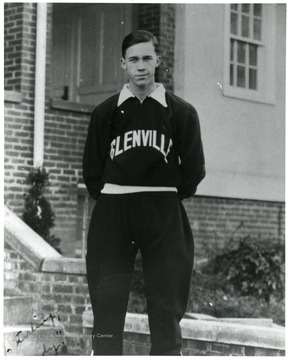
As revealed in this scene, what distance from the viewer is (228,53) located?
9.88 meters

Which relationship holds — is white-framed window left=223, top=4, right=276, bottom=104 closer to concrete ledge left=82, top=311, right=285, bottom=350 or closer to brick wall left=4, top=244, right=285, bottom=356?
brick wall left=4, top=244, right=285, bottom=356

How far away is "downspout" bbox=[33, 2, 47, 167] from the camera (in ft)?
27.7

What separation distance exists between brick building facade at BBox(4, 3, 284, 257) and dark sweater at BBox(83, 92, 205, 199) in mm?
3782

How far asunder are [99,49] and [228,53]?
66.9 inches

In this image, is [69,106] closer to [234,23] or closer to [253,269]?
[234,23]

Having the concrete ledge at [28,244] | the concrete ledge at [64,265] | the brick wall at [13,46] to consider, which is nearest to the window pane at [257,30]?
the brick wall at [13,46]

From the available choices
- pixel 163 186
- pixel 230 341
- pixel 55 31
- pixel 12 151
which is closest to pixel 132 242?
pixel 163 186

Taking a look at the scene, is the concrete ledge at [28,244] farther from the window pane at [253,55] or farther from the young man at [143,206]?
the window pane at [253,55]

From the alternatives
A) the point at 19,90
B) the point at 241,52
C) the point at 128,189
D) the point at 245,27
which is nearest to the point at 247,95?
the point at 241,52

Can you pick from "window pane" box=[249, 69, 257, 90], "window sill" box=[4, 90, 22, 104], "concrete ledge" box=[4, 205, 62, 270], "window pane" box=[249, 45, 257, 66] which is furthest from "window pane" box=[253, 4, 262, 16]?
"concrete ledge" box=[4, 205, 62, 270]

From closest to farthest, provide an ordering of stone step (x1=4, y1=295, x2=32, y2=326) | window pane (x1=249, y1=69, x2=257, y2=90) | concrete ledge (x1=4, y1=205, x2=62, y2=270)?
stone step (x1=4, y1=295, x2=32, y2=326) < concrete ledge (x1=4, y1=205, x2=62, y2=270) < window pane (x1=249, y1=69, x2=257, y2=90)

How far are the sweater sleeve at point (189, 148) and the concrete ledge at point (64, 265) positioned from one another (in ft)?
7.72

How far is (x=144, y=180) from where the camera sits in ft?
14.4

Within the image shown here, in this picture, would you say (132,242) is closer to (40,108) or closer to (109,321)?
(109,321)
